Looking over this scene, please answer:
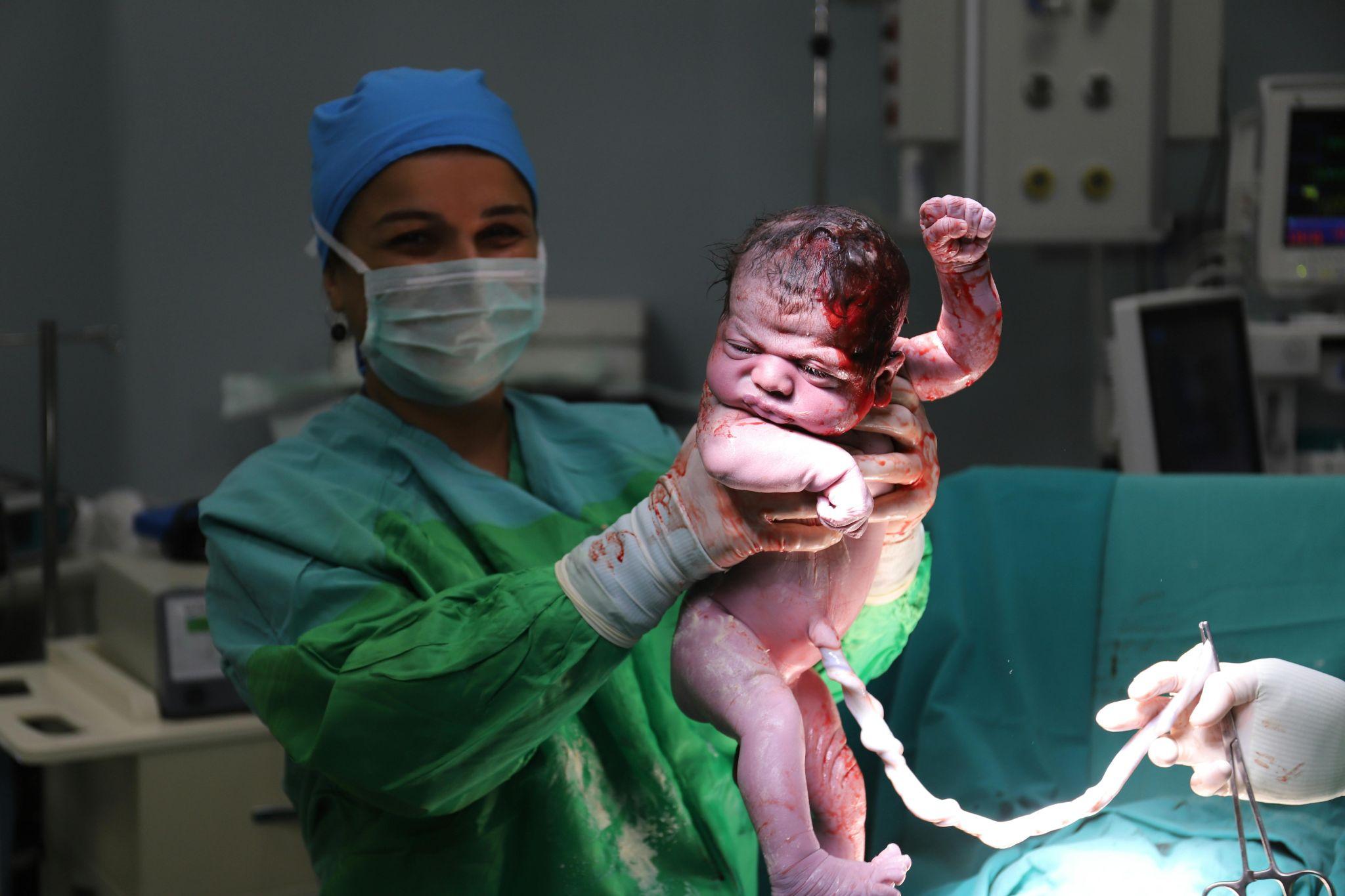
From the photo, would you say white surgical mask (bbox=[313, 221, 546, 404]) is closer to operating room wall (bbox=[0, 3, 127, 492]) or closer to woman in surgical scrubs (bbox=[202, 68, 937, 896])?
woman in surgical scrubs (bbox=[202, 68, 937, 896])

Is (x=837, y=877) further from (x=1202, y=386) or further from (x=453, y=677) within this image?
(x=1202, y=386)

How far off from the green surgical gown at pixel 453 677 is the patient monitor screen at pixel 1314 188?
1593mm

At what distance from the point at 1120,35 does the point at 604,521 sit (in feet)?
5.31

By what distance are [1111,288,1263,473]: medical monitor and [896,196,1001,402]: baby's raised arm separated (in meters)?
1.31

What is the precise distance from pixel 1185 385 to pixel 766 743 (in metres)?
1.59

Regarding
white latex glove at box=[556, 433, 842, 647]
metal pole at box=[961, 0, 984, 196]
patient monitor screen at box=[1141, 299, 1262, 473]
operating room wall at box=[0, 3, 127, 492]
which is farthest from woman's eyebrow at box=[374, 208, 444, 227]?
operating room wall at box=[0, 3, 127, 492]

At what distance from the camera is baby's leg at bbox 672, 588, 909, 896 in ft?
2.61

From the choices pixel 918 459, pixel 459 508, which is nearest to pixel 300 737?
pixel 459 508

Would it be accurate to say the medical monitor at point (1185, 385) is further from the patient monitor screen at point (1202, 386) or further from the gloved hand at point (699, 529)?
the gloved hand at point (699, 529)

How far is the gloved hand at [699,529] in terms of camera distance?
84 cm

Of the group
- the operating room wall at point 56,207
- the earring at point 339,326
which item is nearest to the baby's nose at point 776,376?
the earring at point 339,326

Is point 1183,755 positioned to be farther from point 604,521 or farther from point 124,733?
point 124,733

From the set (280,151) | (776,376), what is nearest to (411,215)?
(776,376)

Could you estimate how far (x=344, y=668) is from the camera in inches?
39.5
